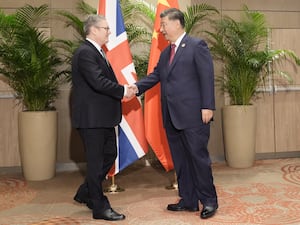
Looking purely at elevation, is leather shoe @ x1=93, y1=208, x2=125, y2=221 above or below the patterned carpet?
above

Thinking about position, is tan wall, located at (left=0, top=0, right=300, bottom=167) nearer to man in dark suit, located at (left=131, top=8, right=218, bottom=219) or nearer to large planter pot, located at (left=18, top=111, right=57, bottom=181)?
large planter pot, located at (left=18, top=111, right=57, bottom=181)

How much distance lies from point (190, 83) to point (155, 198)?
1.23m

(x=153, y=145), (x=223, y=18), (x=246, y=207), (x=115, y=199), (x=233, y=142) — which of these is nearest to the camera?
(x=246, y=207)

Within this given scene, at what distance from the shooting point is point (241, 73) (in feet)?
14.5

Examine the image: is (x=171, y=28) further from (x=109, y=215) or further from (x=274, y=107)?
(x=274, y=107)

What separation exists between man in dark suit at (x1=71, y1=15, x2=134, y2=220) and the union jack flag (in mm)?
700

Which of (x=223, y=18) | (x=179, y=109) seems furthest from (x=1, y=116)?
(x=223, y=18)

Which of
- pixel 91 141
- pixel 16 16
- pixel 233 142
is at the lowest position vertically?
pixel 233 142

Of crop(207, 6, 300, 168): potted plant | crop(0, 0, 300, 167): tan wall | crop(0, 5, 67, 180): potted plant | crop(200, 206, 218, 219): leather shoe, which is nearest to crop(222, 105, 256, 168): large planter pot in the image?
crop(207, 6, 300, 168): potted plant

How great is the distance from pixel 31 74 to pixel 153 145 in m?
1.67

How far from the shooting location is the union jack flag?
3453mm

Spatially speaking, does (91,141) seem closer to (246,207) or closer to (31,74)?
(246,207)

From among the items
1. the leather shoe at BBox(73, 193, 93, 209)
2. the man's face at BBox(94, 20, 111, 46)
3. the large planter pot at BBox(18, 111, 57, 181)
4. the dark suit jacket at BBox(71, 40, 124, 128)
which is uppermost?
the man's face at BBox(94, 20, 111, 46)

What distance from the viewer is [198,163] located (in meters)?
2.64
